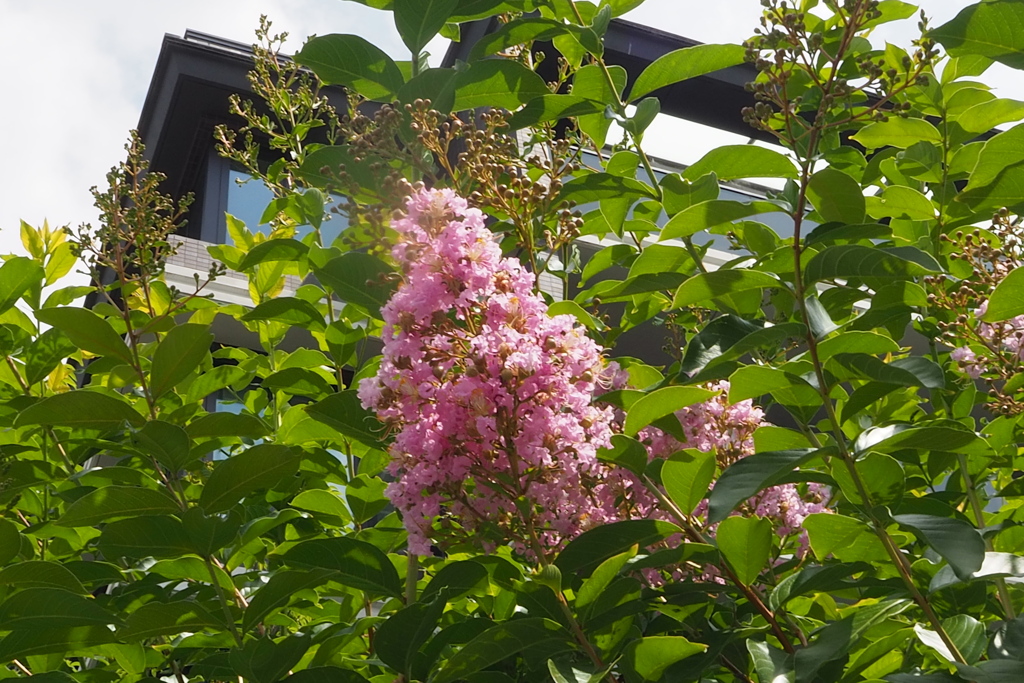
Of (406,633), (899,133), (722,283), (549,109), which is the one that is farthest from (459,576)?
(899,133)

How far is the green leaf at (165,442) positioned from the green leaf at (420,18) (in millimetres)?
556

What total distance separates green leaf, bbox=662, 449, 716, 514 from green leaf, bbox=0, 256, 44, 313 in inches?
45.5

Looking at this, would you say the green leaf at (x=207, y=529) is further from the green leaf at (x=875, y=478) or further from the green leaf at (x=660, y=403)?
the green leaf at (x=875, y=478)

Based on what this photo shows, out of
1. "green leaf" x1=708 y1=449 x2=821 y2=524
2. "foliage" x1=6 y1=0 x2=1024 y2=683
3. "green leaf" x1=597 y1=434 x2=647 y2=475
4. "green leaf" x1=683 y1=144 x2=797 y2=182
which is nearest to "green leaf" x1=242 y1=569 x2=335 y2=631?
"foliage" x1=6 y1=0 x2=1024 y2=683

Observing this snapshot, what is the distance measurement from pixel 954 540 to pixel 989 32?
0.59 metres

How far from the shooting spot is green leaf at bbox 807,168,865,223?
3.31 ft

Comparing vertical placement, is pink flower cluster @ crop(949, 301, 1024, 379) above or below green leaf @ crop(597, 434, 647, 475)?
above

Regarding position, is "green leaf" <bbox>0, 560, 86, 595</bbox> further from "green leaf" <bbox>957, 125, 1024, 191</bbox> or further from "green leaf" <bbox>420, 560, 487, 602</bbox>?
"green leaf" <bbox>957, 125, 1024, 191</bbox>

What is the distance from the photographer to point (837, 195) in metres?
1.03

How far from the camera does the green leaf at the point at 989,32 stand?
1.08 meters

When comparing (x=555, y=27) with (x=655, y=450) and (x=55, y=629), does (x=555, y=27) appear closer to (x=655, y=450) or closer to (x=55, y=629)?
(x=655, y=450)

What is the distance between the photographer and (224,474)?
3.68ft

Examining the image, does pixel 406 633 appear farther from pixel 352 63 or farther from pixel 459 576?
pixel 352 63

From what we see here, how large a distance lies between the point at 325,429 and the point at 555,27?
63cm
